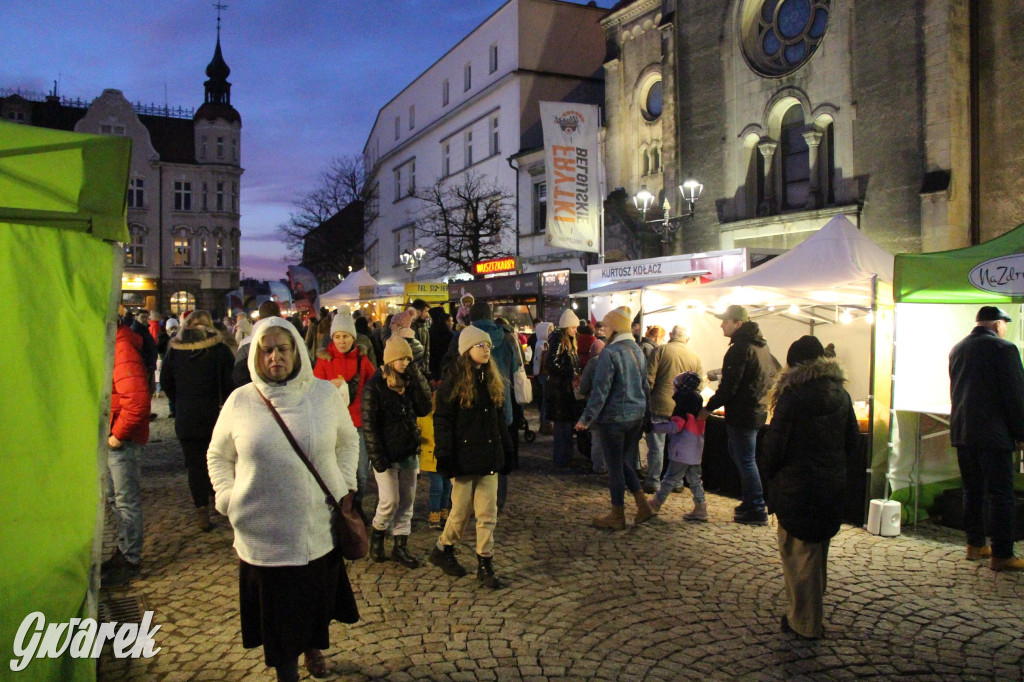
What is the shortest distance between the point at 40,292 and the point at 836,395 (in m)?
4.12

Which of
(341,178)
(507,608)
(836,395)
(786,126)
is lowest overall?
(507,608)

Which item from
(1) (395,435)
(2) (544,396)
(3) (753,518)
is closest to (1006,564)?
(3) (753,518)

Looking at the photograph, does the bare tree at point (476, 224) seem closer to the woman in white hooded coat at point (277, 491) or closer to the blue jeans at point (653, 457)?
the blue jeans at point (653, 457)

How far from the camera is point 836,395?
4.41 metres

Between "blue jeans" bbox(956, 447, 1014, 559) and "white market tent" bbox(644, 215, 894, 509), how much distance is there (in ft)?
3.17

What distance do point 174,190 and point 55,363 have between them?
56981 millimetres

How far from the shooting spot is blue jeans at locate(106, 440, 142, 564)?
5465 mm

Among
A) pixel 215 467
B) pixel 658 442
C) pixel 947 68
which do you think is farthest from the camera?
pixel 947 68

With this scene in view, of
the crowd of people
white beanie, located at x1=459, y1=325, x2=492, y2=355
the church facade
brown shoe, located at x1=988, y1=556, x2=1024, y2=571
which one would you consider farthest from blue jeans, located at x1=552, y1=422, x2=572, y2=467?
the church facade

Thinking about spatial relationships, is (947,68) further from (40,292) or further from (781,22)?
(40,292)

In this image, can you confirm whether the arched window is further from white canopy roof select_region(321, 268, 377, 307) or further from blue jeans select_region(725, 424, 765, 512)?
blue jeans select_region(725, 424, 765, 512)

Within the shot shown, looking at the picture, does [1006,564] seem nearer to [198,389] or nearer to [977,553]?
[977,553]

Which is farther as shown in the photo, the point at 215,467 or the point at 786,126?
the point at 786,126

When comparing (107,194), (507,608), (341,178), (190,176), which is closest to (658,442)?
(507,608)
